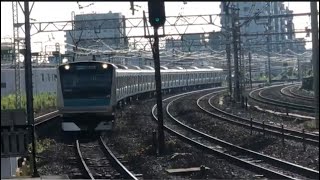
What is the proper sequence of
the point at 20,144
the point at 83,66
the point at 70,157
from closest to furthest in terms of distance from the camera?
the point at 20,144 < the point at 70,157 < the point at 83,66

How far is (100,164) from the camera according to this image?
14.4 metres

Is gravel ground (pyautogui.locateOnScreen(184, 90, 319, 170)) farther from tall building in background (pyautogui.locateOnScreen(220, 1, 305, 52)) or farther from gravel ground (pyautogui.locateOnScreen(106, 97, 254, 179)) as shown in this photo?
tall building in background (pyautogui.locateOnScreen(220, 1, 305, 52))

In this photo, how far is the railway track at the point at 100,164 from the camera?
41.2 feet

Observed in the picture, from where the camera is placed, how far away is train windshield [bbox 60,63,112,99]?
66.1 ft

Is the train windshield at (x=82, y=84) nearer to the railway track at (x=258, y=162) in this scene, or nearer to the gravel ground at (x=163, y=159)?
the gravel ground at (x=163, y=159)

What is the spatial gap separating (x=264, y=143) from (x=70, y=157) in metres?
5.55

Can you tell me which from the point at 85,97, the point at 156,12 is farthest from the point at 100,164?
the point at 85,97

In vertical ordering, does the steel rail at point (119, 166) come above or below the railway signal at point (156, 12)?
below

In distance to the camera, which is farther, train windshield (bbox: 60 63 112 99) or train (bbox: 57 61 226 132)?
train windshield (bbox: 60 63 112 99)

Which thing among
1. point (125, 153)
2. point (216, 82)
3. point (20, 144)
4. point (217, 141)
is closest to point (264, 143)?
point (217, 141)

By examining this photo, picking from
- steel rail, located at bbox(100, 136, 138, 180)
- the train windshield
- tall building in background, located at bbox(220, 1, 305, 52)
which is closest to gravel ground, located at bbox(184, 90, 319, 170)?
steel rail, located at bbox(100, 136, 138, 180)

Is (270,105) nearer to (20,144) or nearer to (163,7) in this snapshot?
(163,7)

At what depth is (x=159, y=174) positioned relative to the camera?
12422mm

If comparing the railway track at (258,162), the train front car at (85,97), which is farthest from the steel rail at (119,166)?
the train front car at (85,97)
